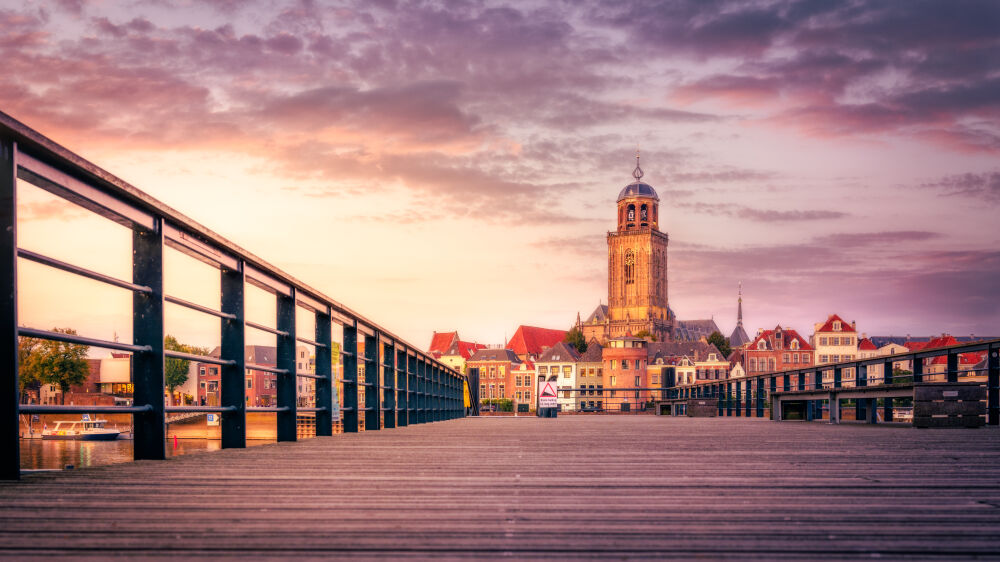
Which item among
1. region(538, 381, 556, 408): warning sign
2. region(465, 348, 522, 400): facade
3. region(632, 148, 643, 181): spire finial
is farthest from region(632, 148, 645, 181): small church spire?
region(538, 381, 556, 408): warning sign

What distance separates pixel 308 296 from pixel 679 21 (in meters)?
9.99

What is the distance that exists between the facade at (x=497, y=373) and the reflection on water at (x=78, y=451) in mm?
32804

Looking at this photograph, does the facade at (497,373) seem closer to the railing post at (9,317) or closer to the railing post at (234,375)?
the railing post at (234,375)

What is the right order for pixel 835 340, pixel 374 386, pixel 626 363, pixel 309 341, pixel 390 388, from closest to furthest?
pixel 309 341 < pixel 374 386 < pixel 390 388 < pixel 835 340 < pixel 626 363

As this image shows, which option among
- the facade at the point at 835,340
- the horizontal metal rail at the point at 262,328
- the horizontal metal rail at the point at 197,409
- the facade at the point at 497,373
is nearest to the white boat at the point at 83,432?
the facade at the point at 497,373

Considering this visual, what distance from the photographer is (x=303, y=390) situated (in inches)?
4397

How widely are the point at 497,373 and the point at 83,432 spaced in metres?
43.9

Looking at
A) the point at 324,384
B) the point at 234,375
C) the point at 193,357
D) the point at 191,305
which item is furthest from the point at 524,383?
the point at 193,357

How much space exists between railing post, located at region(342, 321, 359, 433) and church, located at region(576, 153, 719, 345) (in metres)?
137

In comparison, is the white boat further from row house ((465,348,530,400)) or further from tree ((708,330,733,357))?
tree ((708,330,733,357))

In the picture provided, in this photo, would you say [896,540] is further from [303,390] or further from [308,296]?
[303,390]

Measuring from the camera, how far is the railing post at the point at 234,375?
16.2ft

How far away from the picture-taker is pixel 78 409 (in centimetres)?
313

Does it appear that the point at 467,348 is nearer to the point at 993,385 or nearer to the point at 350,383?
the point at 993,385
